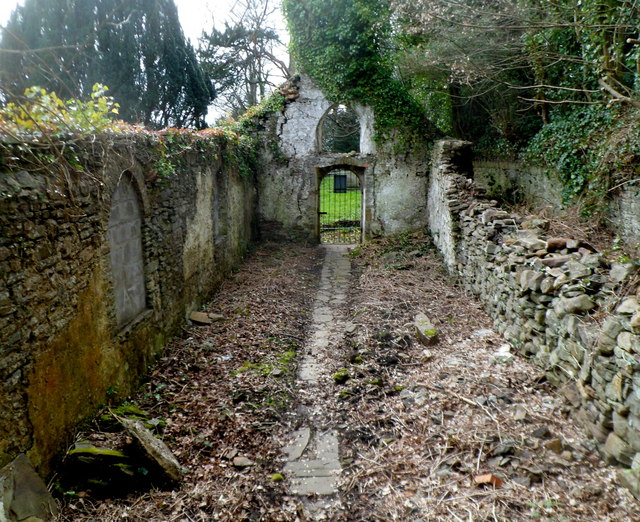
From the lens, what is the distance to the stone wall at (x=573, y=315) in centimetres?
343

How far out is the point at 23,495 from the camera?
10.5ft

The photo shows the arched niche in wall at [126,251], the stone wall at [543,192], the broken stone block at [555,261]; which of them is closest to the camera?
the broken stone block at [555,261]

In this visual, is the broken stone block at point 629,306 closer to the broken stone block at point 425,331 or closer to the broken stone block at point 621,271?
the broken stone block at point 621,271

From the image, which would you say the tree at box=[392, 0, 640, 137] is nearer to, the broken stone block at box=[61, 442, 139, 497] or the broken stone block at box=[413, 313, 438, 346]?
the broken stone block at box=[413, 313, 438, 346]

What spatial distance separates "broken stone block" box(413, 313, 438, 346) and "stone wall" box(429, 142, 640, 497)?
2.90 feet

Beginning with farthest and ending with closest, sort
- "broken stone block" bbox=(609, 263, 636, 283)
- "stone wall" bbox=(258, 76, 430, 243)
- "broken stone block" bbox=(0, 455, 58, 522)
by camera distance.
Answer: "stone wall" bbox=(258, 76, 430, 243) < "broken stone block" bbox=(609, 263, 636, 283) < "broken stone block" bbox=(0, 455, 58, 522)

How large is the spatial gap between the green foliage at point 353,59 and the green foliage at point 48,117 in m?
9.29

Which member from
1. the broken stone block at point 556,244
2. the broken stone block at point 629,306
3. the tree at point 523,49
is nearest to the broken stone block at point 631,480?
the broken stone block at point 629,306

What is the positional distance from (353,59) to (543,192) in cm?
630

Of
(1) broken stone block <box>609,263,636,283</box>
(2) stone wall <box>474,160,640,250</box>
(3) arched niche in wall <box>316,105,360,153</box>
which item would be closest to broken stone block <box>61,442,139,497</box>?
(1) broken stone block <box>609,263,636,283</box>

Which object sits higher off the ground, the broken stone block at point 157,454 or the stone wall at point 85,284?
the stone wall at point 85,284

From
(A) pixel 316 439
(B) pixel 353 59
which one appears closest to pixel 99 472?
(A) pixel 316 439

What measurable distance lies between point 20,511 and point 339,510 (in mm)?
2230

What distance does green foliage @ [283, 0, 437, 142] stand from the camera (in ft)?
41.8
